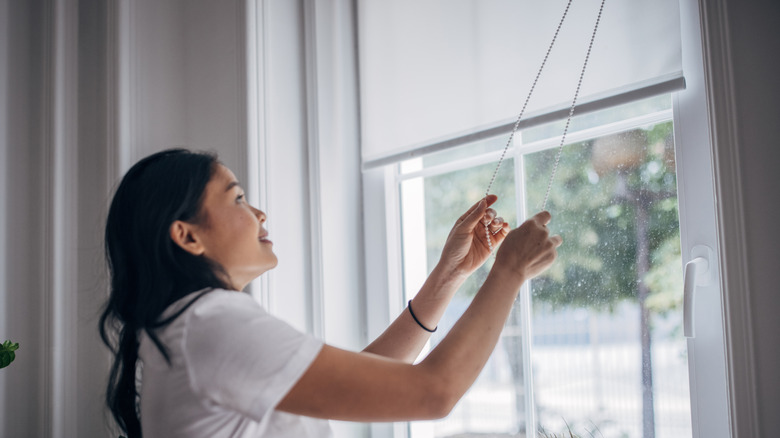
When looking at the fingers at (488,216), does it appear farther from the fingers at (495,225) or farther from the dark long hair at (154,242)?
the dark long hair at (154,242)

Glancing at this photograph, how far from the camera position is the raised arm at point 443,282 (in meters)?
1.18

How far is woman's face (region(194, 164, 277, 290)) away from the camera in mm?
1032

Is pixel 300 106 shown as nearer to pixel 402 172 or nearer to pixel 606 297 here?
pixel 402 172

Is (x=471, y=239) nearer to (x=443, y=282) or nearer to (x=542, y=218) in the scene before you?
(x=443, y=282)

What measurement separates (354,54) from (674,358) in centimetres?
113

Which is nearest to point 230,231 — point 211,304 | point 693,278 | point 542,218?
point 211,304

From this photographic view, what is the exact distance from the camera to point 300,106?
1745 mm

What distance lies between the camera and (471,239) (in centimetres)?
119

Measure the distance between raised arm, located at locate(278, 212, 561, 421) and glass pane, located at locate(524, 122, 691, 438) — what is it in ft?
1.48

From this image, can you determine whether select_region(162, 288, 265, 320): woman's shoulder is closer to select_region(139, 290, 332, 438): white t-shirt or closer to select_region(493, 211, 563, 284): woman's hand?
select_region(139, 290, 332, 438): white t-shirt

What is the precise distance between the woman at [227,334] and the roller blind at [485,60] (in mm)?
330

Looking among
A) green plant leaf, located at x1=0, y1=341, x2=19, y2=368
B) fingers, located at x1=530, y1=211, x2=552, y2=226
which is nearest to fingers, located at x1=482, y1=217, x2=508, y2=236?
fingers, located at x1=530, y1=211, x2=552, y2=226

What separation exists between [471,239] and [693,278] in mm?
382

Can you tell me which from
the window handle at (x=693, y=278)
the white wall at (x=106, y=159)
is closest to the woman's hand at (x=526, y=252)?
the window handle at (x=693, y=278)
